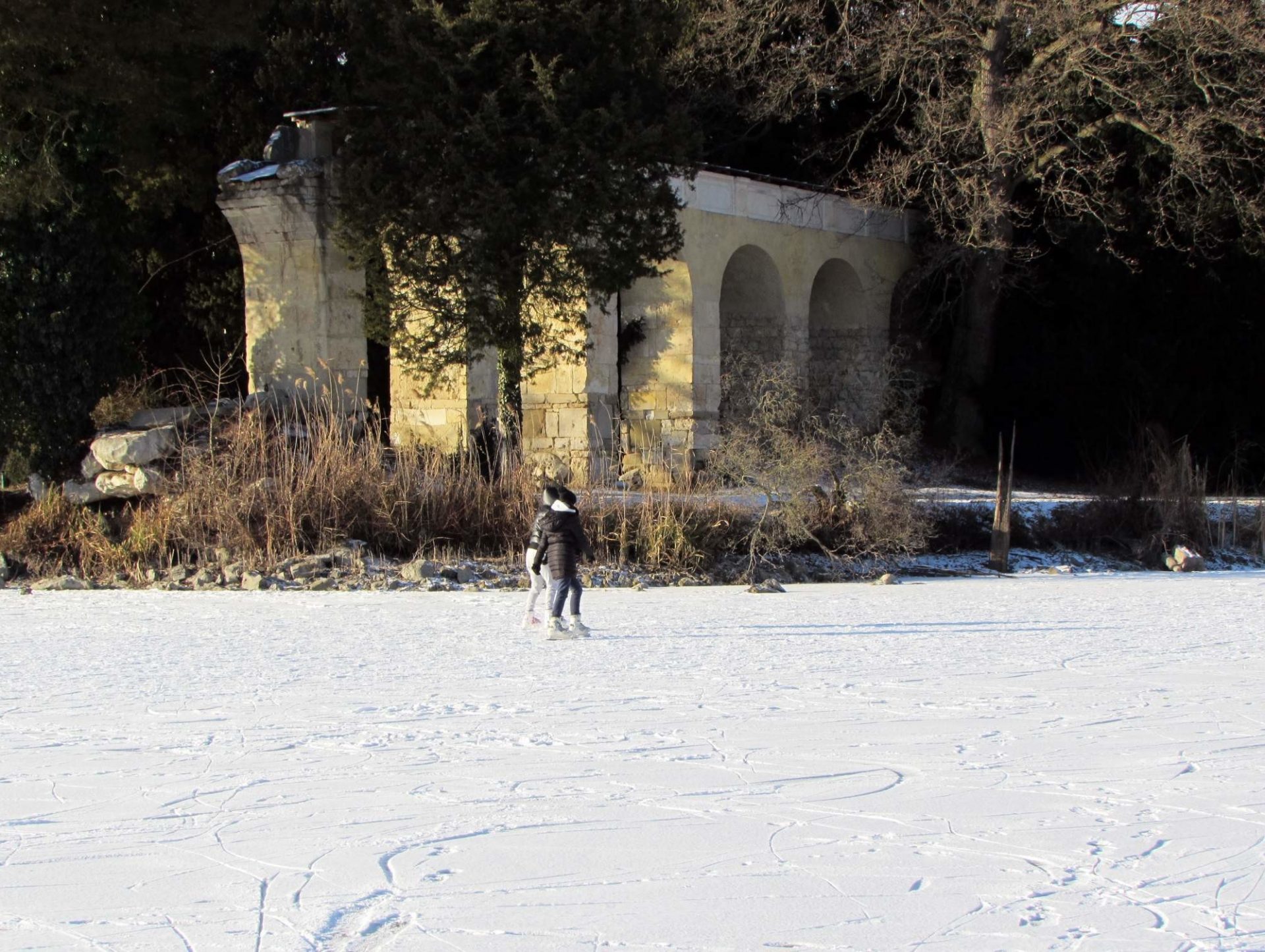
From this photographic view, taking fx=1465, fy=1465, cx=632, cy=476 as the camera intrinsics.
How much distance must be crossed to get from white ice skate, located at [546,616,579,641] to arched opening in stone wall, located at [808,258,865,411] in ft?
45.9

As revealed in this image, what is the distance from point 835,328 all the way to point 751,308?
6.83 ft

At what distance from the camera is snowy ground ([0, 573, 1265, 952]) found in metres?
4.09

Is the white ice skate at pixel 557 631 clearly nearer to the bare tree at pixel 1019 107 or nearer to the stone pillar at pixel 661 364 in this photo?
the stone pillar at pixel 661 364

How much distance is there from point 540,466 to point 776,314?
7480 millimetres

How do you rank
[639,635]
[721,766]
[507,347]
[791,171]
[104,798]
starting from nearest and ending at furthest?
[104,798] < [721,766] < [639,635] < [507,347] < [791,171]

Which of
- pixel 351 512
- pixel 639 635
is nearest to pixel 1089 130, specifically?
pixel 351 512

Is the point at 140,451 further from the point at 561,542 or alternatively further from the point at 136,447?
the point at 561,542

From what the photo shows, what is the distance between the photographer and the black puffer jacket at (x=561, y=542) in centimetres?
979

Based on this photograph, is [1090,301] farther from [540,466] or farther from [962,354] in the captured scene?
[540,466]

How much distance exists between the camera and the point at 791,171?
80.4 ft

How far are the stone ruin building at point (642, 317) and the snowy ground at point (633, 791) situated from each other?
676 centimetres

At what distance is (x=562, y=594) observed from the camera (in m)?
9.77

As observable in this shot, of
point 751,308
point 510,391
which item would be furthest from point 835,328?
point 510,391

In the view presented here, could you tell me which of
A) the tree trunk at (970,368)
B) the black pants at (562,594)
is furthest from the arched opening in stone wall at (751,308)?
the black pants at (562,594)
